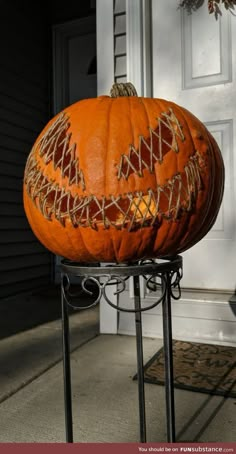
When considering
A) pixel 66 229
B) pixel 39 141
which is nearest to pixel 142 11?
pixel 39 141

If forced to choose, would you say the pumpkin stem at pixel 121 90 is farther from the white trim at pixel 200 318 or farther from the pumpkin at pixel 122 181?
the white trim at pixel 200 318

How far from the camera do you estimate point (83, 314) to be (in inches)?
116

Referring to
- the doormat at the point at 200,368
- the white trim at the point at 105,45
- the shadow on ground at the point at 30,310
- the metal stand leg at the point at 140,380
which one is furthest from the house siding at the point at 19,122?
the metal stand leg at the point at 140,380

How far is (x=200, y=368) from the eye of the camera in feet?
6.00

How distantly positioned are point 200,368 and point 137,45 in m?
1.90

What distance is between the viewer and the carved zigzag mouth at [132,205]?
85cm

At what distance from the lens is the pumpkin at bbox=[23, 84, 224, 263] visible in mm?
851

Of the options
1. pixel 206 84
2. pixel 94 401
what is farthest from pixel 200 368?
pixel 206 84

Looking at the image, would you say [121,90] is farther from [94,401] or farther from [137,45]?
[137,45]

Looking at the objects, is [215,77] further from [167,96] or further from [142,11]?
[142,11]

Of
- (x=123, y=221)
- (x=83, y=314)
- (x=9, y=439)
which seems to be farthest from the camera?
(x=83, y=314)

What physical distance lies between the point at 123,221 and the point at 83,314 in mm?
2217

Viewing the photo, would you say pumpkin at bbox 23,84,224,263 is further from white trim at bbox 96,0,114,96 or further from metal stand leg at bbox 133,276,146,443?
white trim at bbox 96,0,114,96

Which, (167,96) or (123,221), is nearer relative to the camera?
(123,221)
